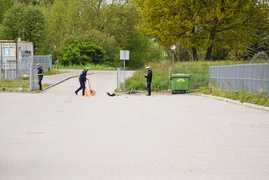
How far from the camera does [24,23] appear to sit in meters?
62.1

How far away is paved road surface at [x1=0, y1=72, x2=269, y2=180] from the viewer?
6.97m

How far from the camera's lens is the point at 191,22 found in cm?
4109

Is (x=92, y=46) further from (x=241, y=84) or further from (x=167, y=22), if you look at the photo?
(x=241, y=84)

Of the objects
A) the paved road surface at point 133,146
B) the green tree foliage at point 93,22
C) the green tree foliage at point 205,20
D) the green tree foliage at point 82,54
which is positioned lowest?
the paved road surface at point 133,146

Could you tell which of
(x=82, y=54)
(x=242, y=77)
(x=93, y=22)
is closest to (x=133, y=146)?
(x=242, y=77)

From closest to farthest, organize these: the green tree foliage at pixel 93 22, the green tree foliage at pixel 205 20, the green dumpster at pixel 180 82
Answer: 1. the green dumpster at pixel 180 82
2. the green tree foliage at pixel 205 20
3. the green tree foliage at pixel 93 22

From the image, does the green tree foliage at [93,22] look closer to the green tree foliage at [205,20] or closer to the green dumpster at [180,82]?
the green tree foliage at [205,20]

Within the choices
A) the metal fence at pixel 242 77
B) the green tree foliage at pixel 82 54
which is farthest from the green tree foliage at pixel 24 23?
the metal fence at pixel 242 77

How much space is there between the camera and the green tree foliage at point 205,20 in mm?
40438

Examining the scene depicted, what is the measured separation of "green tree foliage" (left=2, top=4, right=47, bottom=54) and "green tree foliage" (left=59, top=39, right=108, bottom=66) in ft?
14.7

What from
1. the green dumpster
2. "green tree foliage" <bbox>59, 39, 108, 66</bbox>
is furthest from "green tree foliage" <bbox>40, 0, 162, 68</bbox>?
the green dumpster

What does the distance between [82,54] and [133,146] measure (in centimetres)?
5691

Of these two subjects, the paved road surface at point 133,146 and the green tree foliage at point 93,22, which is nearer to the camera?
the paved road surface at point 133,146

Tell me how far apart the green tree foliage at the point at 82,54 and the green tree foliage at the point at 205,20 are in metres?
23.1
